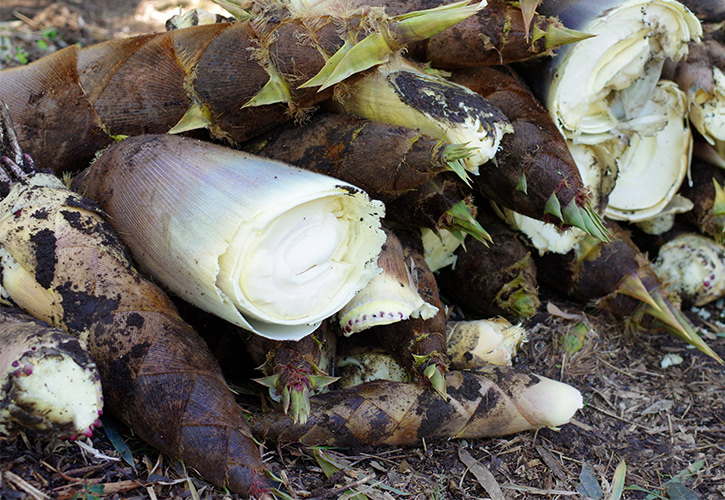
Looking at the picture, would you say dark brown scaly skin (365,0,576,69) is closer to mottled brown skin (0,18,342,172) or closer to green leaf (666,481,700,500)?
mottled brown skin (0,18,342,172)

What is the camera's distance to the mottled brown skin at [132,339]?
4.44ft

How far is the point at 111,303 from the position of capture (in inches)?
55.6

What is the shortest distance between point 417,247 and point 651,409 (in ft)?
3.26

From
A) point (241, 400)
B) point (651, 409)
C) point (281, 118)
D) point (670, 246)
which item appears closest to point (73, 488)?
point (241, 400)

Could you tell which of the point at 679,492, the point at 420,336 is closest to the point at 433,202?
the point at 420,336

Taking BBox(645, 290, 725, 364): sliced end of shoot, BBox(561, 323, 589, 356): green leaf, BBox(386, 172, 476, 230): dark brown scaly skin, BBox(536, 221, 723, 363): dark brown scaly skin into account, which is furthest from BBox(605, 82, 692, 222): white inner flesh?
BBox(386, 172, 476, 230): dark brown scaly skin

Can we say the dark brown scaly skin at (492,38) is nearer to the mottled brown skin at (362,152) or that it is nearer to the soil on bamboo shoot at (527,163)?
the soil on bamboo shoot at (527,163)

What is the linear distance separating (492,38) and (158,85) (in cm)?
103

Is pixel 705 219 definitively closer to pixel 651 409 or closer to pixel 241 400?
pixel 651 409

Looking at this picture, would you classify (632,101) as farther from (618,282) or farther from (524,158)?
(524,158)

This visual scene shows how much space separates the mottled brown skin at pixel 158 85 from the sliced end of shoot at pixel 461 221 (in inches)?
19.8

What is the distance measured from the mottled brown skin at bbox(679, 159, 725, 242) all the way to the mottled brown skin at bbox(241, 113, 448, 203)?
152 centimetres

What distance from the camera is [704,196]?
2537mm

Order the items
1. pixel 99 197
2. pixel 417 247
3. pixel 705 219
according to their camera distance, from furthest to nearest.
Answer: pixel 705 219
pixel 417 247
pixel 99 197
